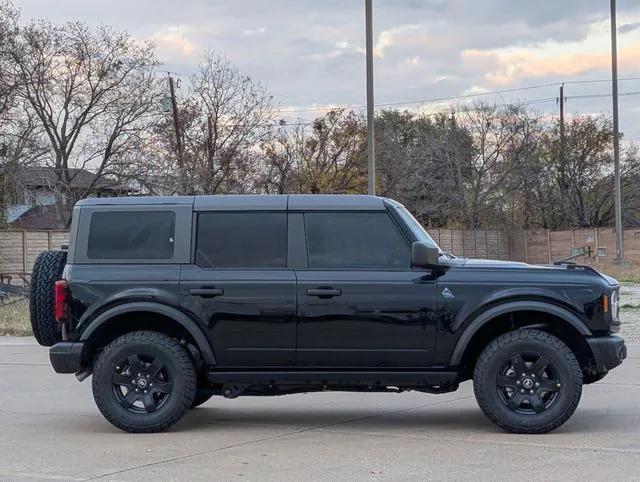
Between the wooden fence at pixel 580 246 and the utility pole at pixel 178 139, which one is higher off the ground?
the utility pole at pixel 178 139

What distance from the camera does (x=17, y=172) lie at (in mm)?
34219

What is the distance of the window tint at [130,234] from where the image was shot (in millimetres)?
8258

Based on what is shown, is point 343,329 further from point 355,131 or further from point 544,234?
point 544,234

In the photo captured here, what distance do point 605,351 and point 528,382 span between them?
2.22 feet

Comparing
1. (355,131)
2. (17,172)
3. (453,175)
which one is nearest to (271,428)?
(17,172)

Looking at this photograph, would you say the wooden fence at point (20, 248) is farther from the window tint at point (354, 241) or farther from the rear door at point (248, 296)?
the window tint at point (354, 241)

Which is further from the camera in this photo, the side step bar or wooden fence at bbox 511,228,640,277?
wooden fence at bbox 511,228,640,277

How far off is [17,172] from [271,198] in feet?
91.9

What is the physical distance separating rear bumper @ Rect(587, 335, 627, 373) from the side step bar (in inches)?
45.7

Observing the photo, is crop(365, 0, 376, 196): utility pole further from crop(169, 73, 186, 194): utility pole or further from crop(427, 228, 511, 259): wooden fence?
crop(427, 228, 511, 259): wooden fence

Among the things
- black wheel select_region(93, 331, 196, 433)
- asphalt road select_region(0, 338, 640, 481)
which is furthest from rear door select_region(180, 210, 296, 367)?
asphalt road select_region(0, 338, 640, 481)

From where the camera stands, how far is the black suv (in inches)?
311

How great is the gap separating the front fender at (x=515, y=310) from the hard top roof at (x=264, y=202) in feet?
4.15

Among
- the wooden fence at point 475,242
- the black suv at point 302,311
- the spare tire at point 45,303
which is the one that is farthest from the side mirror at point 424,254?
A: the wooden fence at point 475,242
